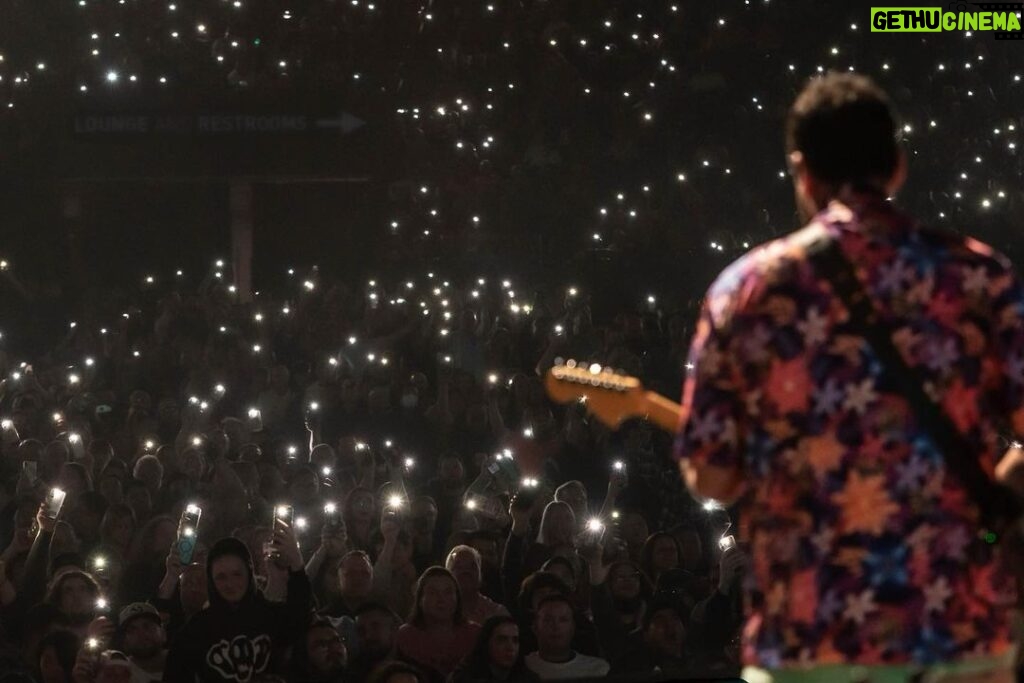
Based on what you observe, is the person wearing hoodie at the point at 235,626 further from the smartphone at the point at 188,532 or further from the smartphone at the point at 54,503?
the smartphone at the point at 54,503

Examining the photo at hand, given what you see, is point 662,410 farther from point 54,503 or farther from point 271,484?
point 271,484

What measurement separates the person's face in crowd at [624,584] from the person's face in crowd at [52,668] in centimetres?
272

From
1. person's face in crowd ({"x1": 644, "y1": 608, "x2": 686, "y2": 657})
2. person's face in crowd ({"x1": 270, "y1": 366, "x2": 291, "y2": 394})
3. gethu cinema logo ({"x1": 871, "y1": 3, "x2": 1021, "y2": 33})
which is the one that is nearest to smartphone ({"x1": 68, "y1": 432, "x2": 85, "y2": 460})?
person's face in crowd ({"x1": 270, "y1": 366, "x2": 291, "y2": 394})

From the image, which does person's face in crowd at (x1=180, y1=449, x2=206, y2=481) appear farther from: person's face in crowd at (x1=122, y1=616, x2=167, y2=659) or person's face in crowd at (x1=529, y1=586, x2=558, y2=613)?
person's face in crowd at (x1=529, y1=586, x2=558, y2=613)

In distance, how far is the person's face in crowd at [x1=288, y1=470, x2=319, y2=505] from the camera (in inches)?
328

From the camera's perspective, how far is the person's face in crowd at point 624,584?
7.18 m

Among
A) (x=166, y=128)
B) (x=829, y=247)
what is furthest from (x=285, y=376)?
(x=829, y=247)

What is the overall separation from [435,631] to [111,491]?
8.48ft

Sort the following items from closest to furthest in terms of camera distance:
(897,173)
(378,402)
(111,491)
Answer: (897,173), (111,491), (378,402)

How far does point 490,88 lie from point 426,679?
1029 centimetres

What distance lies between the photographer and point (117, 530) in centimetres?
754

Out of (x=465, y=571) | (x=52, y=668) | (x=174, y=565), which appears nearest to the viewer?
(x=52, y=668)

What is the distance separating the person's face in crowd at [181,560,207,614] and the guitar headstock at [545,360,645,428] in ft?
12.1

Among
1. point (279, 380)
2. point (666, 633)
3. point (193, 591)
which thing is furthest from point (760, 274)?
point (279, 380)
